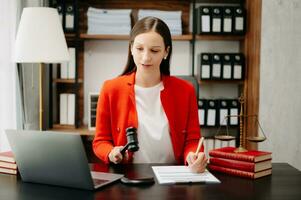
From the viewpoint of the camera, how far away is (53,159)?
1327 millimetres

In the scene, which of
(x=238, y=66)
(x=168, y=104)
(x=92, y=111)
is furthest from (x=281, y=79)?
(x=168, y=104)

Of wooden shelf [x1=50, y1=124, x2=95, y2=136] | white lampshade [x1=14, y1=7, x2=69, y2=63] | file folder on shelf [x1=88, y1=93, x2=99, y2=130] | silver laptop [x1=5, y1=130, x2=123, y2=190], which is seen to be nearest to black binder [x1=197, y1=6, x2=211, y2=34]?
file folder on shelf [x1=88, y1=93, x2=99, y2=130]

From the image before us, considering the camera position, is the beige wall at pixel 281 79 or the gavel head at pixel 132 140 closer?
the gavel head at pixel 132 140

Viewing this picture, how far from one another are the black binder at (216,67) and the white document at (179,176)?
1837 mm

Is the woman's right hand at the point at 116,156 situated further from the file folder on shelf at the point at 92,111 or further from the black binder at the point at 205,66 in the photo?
the black binder at the point at 205,66

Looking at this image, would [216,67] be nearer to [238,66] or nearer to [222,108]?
[238,66]

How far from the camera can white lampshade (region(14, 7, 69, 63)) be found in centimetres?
217

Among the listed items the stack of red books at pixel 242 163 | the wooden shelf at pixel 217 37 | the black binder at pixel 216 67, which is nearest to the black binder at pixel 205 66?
the black binder at pixel 216 67

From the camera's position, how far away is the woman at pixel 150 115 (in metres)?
1.85

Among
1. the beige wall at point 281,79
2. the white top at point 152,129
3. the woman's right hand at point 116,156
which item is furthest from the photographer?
the beige wall at point 281,79

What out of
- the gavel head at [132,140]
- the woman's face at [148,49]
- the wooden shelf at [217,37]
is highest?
the wooden shelf at [217,37]

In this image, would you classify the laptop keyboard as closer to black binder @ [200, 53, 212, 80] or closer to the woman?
the woman

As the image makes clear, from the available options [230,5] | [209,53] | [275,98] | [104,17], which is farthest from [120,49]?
[275,98]

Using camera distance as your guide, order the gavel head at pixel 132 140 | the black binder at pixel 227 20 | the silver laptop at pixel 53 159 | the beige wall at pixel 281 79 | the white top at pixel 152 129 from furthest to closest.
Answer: the black binder at pixel 227 20
the beige wall at pixel 281 79
the white top at pixel 152 129
the gavel head at pixel 132 140
the silver laptop at pixel 53 159
